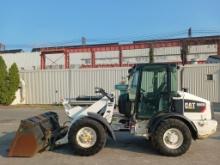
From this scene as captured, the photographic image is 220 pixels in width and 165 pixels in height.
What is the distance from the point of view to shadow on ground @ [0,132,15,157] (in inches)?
382

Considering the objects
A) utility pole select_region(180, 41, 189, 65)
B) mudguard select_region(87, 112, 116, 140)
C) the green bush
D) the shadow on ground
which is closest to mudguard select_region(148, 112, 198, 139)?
mudguard select_region(87, 112, 116, 140)

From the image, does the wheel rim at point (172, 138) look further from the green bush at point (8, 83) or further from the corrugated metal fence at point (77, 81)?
the green bush at point (8, 83)

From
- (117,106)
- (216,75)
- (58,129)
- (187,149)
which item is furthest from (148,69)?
(216,75)

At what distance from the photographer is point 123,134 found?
483 inches

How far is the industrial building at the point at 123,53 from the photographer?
39.2 metres

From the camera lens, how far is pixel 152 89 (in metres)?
9.68

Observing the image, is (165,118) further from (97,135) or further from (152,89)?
(97,135)

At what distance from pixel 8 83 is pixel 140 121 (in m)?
22.1

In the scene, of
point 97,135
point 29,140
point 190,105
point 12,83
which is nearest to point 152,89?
point 190,105

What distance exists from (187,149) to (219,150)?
1.12 meters

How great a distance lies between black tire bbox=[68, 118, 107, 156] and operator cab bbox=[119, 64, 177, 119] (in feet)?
3.41

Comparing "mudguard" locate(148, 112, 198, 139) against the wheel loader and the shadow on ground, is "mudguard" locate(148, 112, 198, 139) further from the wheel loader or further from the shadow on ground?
the shadow on ground

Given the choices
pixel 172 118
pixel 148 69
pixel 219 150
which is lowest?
pixel 219 150

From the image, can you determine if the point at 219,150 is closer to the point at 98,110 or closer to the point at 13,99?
the point at 98,110
